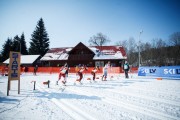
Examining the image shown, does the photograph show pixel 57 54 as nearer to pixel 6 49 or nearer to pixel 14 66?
pixel 6 49

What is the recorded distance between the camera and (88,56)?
40375 mm

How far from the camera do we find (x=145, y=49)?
65812mm

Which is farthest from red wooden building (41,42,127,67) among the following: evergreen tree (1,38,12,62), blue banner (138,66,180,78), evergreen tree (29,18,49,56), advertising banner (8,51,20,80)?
advertising banner (8,51,20,80)

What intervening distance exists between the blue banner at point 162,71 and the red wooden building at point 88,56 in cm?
1800

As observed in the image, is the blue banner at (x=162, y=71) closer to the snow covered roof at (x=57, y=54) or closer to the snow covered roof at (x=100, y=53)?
the snow covered roof at (x=100, y=53)

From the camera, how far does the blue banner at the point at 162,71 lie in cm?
1570

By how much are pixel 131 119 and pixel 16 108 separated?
4.41 meters

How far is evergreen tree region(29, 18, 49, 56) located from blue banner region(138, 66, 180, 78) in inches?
1982

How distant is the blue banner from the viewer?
618 inches

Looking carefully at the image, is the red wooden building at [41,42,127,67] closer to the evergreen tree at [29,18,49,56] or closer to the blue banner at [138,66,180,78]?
the blue banner at [138,66,180,78]

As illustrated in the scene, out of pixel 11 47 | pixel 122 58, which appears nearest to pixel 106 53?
pixel 122 58

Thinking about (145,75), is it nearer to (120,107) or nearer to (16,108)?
(120,107)

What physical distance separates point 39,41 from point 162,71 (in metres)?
55.5

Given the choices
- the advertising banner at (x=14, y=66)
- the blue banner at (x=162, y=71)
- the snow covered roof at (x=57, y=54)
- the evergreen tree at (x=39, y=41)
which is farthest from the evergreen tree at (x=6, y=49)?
the advertising banner at (x=14, y=66)
